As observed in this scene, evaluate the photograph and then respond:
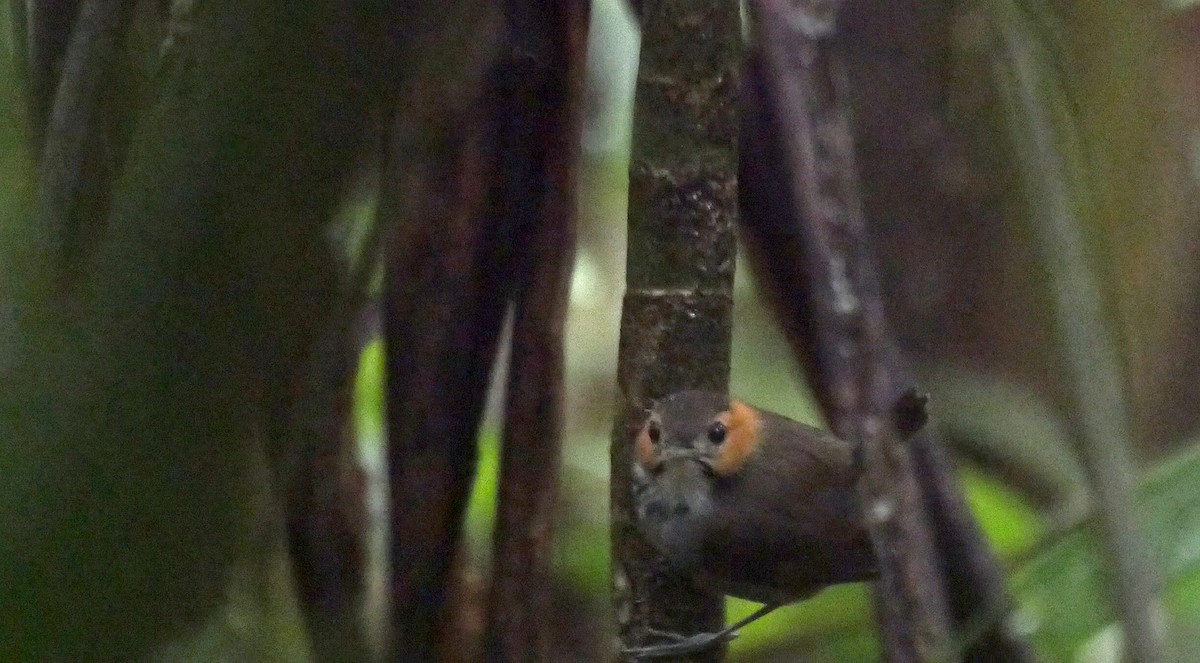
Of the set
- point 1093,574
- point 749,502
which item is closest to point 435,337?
point 749,502

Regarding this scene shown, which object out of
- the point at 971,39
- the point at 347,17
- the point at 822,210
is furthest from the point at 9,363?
the point at 971,39

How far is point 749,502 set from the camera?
1.64 m

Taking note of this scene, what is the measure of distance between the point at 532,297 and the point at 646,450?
1.12 feet

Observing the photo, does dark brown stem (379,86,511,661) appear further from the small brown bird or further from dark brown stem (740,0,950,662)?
dark brown stem (740,0,950,662)

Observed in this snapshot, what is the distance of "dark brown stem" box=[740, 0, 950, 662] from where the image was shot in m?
1.36

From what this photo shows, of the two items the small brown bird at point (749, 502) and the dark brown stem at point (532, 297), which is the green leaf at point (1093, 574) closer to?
the small brown bird at point (749, 502)

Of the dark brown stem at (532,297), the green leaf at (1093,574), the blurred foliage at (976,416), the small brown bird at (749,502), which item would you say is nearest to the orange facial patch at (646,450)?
the small brown bird at (749,502)

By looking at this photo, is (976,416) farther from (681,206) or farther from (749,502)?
(681,206)

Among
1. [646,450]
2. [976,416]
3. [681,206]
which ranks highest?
[976,416]

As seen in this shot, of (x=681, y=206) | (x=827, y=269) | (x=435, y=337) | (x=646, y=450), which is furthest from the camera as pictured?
(x=646, y=450)

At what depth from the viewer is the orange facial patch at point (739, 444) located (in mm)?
1685

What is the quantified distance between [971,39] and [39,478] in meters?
2.06

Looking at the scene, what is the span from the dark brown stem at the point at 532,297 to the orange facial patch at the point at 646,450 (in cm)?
11

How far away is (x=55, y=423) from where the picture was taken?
17.7 inches
